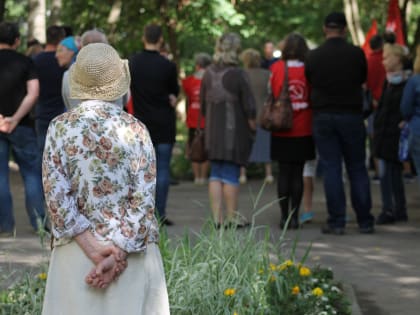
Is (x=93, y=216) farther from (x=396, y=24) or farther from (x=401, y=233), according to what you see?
(x=396, y=24)

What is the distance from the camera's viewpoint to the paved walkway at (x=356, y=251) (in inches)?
311

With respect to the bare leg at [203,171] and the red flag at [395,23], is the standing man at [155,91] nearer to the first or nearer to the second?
the bare leg at [203,171]

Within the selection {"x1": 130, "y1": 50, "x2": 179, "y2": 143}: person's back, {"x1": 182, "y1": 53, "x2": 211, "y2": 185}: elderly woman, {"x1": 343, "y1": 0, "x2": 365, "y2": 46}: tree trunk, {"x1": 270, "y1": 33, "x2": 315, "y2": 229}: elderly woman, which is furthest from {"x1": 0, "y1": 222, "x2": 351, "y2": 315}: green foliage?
{"x1": 343, "y1": 0, "x2": 365, "y2": 46}: tree trunk

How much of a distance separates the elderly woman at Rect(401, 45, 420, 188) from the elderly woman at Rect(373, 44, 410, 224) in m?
0.82

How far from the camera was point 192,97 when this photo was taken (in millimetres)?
15672

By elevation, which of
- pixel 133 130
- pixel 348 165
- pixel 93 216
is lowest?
pixel 348 165

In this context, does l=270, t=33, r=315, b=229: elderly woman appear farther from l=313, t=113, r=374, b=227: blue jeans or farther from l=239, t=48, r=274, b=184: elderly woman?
l=239, t=48, r=274, b=184: elderly woman

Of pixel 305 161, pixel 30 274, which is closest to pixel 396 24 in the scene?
pixel 305 161

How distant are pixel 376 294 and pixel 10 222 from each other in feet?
13.3

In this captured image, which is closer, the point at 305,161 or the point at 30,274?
the point at 30,274

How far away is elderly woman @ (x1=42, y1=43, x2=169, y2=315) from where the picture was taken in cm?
469

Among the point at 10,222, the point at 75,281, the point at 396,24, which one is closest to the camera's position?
the point at 75,281

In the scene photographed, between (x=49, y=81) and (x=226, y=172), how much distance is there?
1.95m

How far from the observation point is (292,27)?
35438mm
